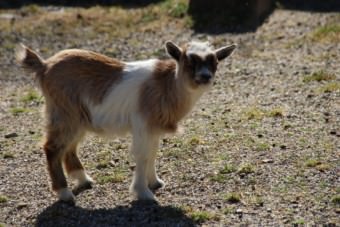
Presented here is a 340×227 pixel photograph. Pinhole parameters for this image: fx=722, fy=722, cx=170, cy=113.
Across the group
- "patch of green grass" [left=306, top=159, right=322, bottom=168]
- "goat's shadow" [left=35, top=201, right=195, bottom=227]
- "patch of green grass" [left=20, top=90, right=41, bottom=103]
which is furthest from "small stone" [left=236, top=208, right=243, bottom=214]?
"patch of green grass" [left=20, top=90, right=41, bottom=103]

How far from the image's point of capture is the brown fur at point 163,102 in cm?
926

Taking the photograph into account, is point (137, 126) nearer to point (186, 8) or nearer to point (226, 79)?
point (226, 79)

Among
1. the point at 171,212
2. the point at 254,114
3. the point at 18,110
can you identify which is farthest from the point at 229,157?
the point at 18,110

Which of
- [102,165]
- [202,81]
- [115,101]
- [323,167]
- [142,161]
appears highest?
[202,81]

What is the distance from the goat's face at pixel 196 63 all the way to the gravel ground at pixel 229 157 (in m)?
1.29

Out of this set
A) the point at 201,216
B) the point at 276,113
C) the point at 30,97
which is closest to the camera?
the point at 201,216

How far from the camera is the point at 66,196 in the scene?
9438mm

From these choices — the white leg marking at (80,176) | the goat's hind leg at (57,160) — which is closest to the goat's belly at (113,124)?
the goat's hind leg at (57,160)

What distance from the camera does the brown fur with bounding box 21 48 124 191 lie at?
9438mm

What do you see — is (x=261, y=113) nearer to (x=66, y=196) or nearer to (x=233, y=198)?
(x=233, y=198)

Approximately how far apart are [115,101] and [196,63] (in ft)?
3.94

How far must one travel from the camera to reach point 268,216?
28.6ft

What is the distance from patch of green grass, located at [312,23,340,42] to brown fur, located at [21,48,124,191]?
9.67 m

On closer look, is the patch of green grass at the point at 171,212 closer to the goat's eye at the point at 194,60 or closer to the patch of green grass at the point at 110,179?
the patch of green grass at the point at 110,179
